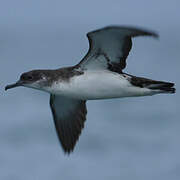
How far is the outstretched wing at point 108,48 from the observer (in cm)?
1324

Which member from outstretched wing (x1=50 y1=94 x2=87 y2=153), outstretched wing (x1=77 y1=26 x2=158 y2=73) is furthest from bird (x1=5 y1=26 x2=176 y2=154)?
outstretched wing (x1=50 y1=94 x2=87 y2=153)

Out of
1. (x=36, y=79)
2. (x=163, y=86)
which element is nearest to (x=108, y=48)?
(x=163, y=86)

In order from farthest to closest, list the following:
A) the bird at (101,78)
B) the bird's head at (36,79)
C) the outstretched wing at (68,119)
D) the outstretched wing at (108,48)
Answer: the outstretched wing at (68,119) → the bird's head at (36,79) → the bird at (101,78) → the outstretched wing at (108,48)

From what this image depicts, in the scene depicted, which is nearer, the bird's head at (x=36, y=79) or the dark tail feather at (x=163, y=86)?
the dark tail feather at (x=163, y=86)

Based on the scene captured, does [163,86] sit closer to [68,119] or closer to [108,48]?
[108,48]

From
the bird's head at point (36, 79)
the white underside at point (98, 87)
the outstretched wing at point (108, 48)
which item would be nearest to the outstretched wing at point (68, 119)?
the bird's head at point (36, 79)

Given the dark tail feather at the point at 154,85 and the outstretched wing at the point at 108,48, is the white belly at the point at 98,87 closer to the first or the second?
the dark tail feather at the point at 154,85

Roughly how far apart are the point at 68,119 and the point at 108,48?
2.14 meters

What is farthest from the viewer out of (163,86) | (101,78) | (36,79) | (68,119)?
(68,119)

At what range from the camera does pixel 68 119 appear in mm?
15188

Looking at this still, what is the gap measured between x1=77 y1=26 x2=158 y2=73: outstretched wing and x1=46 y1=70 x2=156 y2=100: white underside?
192mm

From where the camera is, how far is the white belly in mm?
13672

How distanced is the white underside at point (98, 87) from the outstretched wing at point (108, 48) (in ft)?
0.63

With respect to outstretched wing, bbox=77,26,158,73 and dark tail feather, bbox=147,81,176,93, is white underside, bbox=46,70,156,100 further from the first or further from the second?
outstretched wing, bbox=77,26,158,73
